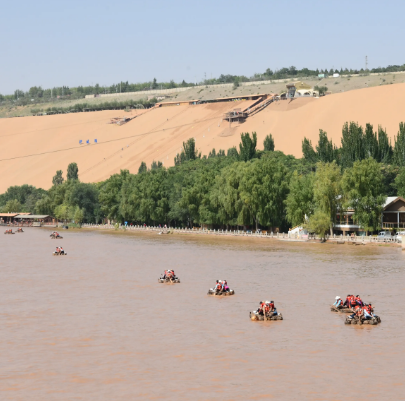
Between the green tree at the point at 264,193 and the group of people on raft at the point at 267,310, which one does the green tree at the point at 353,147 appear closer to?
the green tree at the point at 264,193

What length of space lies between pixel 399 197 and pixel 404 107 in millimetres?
96925

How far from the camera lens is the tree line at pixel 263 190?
9038 centimetres

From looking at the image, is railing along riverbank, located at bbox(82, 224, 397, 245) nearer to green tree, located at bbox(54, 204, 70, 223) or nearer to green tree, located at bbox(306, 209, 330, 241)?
green tree, located at bbox(306, 209, 330, 241)

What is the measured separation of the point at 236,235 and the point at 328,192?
1889 centimetres

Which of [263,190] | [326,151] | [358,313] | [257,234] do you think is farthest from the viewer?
[326,151]

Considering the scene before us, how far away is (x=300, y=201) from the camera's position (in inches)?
3733

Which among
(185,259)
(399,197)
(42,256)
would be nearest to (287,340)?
(185,259)

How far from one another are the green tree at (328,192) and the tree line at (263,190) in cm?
12

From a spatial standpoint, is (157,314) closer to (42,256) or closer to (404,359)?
(404,359)

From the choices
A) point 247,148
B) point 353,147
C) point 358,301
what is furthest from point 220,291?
point 247,148

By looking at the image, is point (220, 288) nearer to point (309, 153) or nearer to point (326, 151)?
point (326, 151)

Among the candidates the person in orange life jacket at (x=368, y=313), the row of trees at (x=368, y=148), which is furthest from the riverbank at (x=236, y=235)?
the person in orange life jacket at (x=368, y=313)

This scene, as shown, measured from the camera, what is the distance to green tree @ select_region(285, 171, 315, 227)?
94250mm

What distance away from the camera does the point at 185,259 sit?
7181cm
